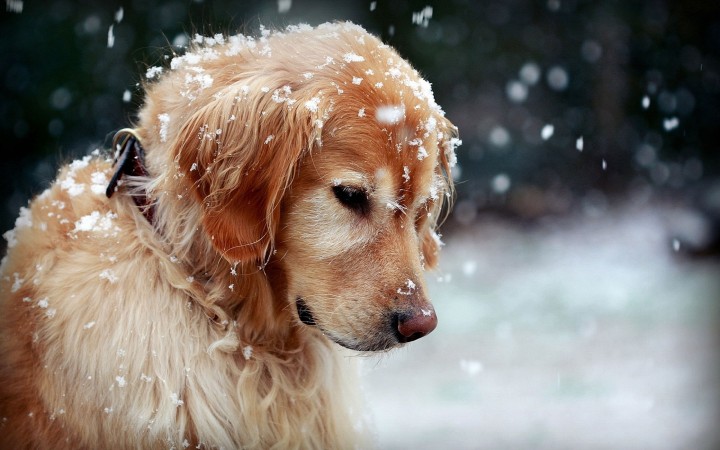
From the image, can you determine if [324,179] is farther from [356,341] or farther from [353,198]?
[356,341]

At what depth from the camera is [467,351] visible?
5.59m

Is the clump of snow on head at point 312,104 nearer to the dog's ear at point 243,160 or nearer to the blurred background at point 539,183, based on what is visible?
the dog's ear at point 243,160

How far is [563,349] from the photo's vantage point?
5.50 meters

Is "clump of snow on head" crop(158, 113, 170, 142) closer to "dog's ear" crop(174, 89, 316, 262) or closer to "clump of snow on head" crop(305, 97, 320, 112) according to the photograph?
"dog's ear" crop(174, 89, 316, 262)

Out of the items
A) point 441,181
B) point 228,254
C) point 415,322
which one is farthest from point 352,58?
point 415,322

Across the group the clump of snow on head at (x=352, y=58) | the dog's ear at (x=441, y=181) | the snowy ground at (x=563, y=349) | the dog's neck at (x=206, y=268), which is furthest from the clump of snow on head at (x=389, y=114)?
the snowy ground at (x=563, y=349)

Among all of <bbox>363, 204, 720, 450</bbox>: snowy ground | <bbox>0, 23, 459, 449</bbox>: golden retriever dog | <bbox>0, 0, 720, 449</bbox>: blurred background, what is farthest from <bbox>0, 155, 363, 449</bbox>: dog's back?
<bbox>0, 0, 720, 449</bbox>: blurred background

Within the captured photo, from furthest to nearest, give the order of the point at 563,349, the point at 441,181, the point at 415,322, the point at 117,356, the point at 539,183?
the point at 539,183
the point at 563,349
the point at 441,181
the point at 117,356
the point at 415,322

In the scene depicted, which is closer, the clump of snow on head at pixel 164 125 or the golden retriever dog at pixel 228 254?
the golden retriever dog at pixel 228 254

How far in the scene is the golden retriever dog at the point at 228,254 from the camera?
1854 millimetres

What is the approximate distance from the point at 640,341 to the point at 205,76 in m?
4.77

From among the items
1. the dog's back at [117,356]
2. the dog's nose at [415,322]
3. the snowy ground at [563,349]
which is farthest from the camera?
the snowy ground at [563,349]

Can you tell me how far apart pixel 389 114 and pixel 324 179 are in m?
0.26

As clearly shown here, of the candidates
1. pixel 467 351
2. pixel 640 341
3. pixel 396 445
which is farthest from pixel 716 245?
pixel 396 445
